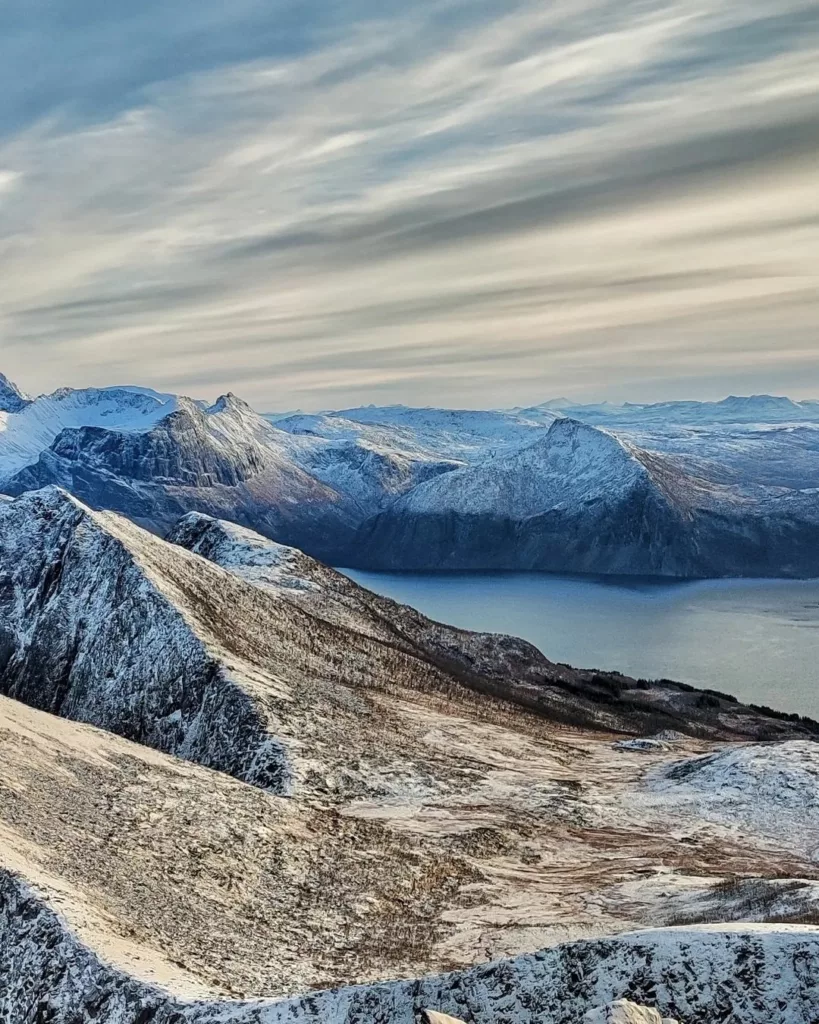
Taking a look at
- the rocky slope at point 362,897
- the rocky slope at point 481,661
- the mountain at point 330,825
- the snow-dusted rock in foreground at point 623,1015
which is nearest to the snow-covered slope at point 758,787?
the mountain at point 330,825

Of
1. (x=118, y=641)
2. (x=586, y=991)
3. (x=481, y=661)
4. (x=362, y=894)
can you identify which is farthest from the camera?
(x=481, y=661)

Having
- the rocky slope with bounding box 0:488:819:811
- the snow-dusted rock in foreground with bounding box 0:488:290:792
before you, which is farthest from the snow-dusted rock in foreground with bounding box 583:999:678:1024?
the snow-dusted rock in foreground with bounding box 0:488:290:792

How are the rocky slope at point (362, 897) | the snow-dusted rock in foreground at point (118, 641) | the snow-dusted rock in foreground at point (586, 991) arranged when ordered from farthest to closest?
the snow-dusted rock in foreground at point (118, 641) < the rocky slope at point (362, 897) < the snow-dusted rock in foreground at point (586, 991)

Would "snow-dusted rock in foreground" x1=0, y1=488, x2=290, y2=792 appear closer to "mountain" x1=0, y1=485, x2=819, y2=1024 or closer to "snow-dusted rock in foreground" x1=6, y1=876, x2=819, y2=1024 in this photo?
"mountain" x1=0, y1=485, x2=819, y2=1024

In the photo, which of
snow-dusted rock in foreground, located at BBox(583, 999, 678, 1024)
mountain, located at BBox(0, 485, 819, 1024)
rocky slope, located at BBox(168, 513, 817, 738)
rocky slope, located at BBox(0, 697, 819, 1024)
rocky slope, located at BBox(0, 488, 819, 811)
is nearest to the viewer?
snow-dusted rock in foreground, located at BBox(583, 999, 678, 1024)

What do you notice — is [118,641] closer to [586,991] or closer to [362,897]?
[362,897]

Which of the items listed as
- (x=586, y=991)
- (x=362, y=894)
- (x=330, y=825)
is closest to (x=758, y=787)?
(x=330, y=825)

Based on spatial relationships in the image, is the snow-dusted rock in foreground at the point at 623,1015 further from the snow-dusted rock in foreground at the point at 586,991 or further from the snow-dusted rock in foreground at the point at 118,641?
the snow-dusted rock in foreground at the point at 118,641

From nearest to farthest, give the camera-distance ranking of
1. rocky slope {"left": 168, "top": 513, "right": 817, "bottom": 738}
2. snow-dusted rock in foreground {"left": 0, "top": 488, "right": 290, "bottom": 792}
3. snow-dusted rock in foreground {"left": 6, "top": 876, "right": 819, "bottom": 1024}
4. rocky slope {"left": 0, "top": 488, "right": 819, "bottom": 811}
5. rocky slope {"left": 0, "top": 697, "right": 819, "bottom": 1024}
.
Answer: snow-dusted rock in foreground {"left": 6, "top": 876, "right": 819, "bottom": 1024}
rocky slope {"left": 0, "top": 697, "right": 819, "bottom": 1024}
rocky slope {"left": 0, "top": 488, "right": 819, "bottom": 811}
snow-dusted rock in foreground {"left": 0, "top": 488, "right": 290, "bottom": 792}
rocky slope {"left": 168, "top": 513, "right": 817, "bottom": 738}

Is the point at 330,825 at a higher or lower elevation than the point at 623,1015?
lower

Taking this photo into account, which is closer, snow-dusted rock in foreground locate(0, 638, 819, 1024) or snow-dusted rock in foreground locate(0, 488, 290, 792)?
snow-dusted rock in foreground locate(0, 638, 819, 1024)

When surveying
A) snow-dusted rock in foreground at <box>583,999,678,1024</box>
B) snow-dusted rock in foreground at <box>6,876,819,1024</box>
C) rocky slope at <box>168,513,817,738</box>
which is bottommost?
rocky slope at <box>168,513,817,738</box>

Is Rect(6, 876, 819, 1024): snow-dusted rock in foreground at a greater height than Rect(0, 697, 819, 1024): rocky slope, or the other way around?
Rect(6, 876, 819, 1024): snow-dusted rock in foreground
